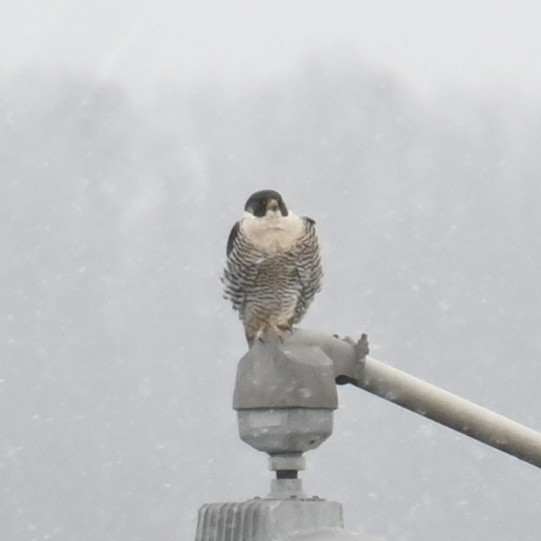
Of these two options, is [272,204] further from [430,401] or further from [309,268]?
[430,401]

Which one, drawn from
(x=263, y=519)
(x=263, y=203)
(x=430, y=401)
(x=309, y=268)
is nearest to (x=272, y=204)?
(x=263, y=203)

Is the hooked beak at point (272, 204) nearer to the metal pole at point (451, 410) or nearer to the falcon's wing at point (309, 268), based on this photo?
the falcon's wing at point (309, 268)

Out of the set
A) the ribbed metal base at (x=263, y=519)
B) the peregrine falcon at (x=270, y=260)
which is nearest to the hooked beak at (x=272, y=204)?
the peregrine falcon at (x=270, y=260)

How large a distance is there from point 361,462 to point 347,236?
6.21 meters

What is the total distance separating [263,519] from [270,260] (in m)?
1.83

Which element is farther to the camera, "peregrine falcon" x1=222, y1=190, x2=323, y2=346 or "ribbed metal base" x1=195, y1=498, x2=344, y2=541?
"peregrine falcon" x1=222, y1=190, x2=323, y2=346

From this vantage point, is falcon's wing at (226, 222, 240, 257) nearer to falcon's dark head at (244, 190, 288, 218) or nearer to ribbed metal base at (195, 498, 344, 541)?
falcon's dark head at (244, 190, 288, 218)

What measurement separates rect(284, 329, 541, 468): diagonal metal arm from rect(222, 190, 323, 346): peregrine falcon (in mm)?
1228

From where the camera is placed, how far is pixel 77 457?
5947cm

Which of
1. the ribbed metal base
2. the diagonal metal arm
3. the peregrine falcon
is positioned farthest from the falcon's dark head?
the ribbed metal base

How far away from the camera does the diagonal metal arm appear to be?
294 cm

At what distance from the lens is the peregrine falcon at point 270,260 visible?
4.29 metres

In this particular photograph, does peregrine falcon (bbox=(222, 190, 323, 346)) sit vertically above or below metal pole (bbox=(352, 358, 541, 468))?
above

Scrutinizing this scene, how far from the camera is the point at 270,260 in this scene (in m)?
4.42
